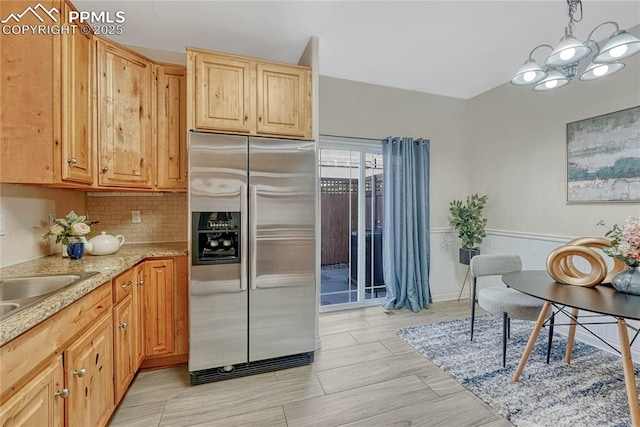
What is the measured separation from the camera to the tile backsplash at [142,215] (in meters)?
2.51

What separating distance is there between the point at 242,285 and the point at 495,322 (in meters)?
2.75

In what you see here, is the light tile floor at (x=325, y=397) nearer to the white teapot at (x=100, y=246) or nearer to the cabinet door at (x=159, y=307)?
the cabinet door at (x=159, y=307)

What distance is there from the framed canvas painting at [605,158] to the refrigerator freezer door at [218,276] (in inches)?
123

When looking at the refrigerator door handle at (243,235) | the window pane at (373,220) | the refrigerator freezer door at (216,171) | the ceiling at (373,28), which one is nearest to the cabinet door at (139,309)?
the refrigerator freezer door at (216,171)

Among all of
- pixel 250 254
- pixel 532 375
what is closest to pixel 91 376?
pixel 250 254

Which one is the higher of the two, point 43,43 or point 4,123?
point 43,43

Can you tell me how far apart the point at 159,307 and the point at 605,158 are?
4.01m

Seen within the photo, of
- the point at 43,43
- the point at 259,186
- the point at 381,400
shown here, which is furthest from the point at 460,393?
the point at 43,43

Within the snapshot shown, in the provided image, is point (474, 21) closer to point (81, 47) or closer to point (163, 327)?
point (81, 47)

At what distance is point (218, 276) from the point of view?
81.5 inches

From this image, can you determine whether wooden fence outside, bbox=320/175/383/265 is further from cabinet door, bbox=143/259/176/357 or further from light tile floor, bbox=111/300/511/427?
cabinet door, bbox=143/259/176/357

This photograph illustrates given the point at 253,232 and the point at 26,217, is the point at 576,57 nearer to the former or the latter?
the point at 253,232

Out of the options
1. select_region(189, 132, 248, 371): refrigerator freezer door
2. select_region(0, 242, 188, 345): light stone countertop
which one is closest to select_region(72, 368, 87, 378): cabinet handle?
select_region(0, 242, 188, 345): light stone countertop

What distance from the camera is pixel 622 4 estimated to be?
2156mm
